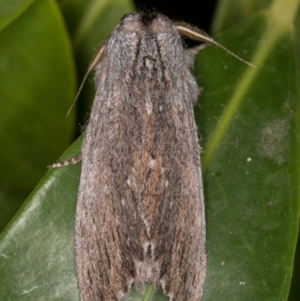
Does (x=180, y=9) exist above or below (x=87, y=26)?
below

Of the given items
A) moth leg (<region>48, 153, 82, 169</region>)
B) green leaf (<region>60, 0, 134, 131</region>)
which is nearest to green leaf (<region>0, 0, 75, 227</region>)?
green leaf (<region>60, 0, 134, 131</region>)

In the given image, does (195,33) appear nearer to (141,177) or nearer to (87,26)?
(87,26)

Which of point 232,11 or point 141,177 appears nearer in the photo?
point 141,177

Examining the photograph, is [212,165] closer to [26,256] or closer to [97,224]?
[97,224]

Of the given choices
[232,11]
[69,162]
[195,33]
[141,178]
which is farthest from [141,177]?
[232,11]

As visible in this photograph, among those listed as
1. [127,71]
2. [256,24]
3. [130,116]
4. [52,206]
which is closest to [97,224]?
[52,206]

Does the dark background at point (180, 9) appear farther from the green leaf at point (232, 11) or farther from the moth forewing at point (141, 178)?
the moth forewing at point (141, 178)

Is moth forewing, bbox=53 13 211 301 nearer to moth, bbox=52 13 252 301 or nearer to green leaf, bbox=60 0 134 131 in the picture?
moth, bbox=52 13 252 301
